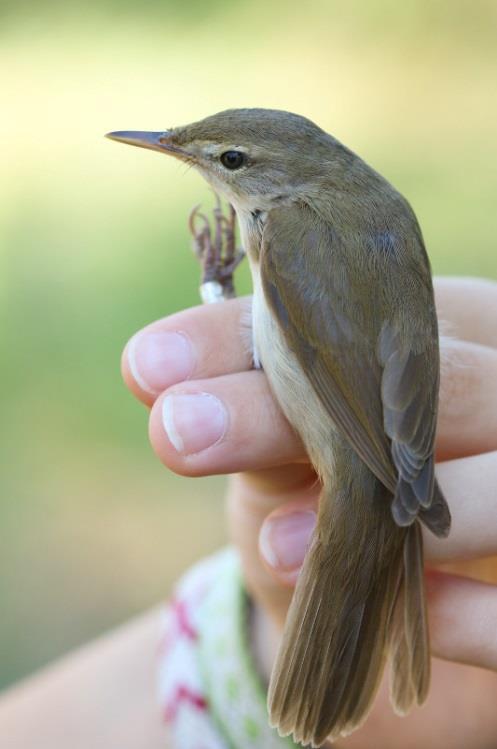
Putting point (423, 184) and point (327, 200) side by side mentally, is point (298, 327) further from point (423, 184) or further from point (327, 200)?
point (423, 184)

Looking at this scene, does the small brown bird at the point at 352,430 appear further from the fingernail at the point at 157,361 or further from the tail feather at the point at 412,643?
the fingernail at the point at 157,361

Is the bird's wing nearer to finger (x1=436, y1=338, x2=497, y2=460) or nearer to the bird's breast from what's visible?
the bird's breast

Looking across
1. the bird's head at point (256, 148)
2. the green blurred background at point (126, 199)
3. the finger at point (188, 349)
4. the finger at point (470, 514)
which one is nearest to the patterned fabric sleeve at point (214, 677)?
the finger at point (470, 514)

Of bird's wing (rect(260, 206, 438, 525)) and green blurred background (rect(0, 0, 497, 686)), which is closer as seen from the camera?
bird's wing (rect(260, 206, 438, 525))

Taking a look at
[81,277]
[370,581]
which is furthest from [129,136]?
[81,277]

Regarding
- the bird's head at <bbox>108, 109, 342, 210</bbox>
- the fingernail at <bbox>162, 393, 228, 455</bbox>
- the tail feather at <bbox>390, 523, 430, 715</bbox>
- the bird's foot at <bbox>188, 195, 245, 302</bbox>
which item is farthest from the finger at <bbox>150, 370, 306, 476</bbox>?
the bird's foot at <bbox>188, 195, 245, 302</bbox>
